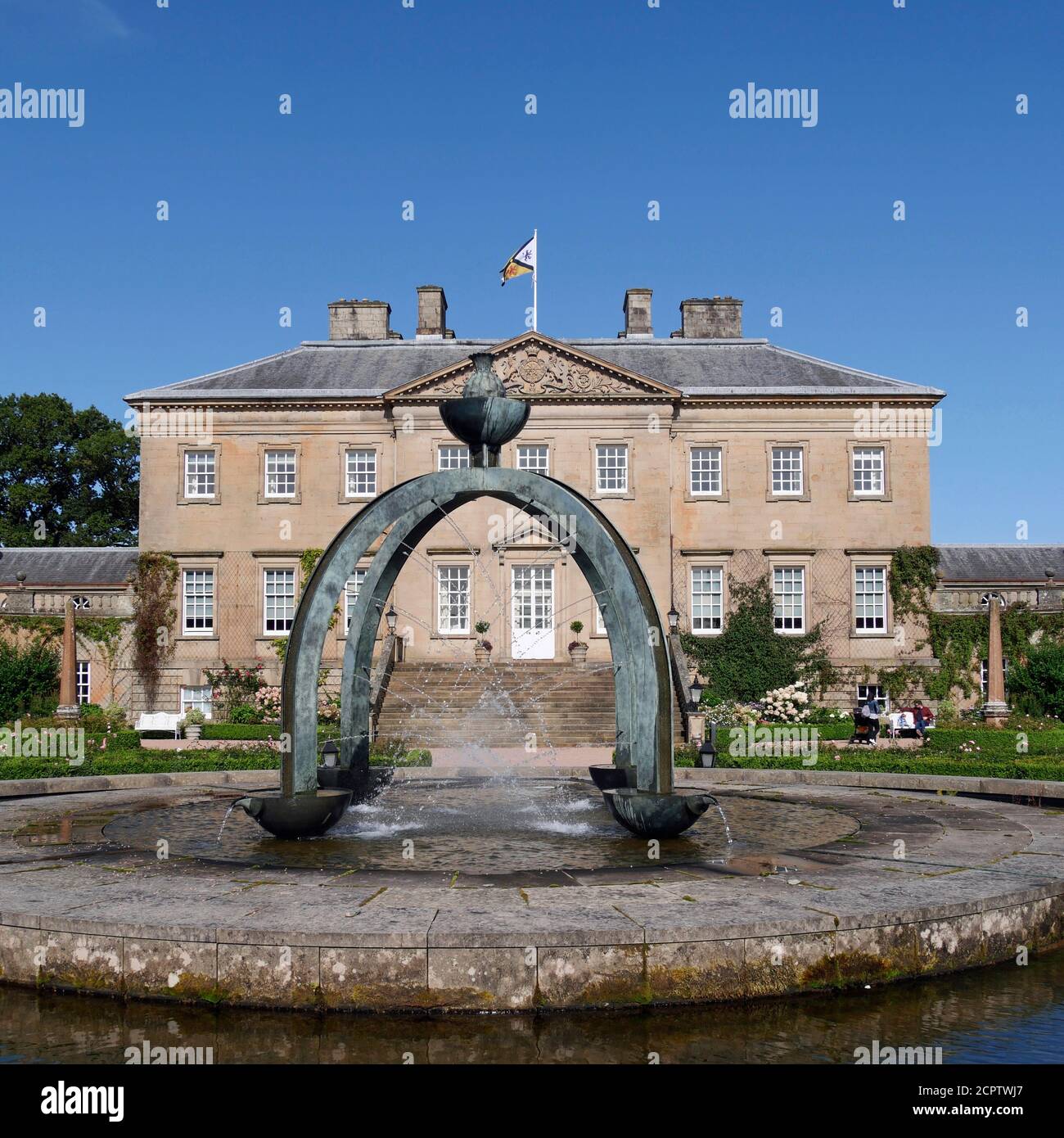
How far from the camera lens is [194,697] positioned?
3553cm

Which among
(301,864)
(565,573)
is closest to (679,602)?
(565,573)

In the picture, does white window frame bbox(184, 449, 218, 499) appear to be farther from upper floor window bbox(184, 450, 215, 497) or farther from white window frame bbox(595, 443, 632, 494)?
white window frame bbox(595, 443, 632, 494)

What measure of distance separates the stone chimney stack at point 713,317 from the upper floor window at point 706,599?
31.2 ft

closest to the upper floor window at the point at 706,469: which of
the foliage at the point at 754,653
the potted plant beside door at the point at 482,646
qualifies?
the foliage at the point at 754,653

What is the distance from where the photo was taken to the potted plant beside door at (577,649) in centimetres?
3306

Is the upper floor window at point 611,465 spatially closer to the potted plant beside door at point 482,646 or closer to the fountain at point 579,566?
the potted plant beside door at point 482,646

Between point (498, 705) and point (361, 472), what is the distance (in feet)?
36.3

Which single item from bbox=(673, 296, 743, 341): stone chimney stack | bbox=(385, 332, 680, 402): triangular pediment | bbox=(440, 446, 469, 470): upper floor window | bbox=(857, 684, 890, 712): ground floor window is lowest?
bbox=(857, 684, 890, 712): ground floor window

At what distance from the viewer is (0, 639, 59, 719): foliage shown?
3356 centimetres
